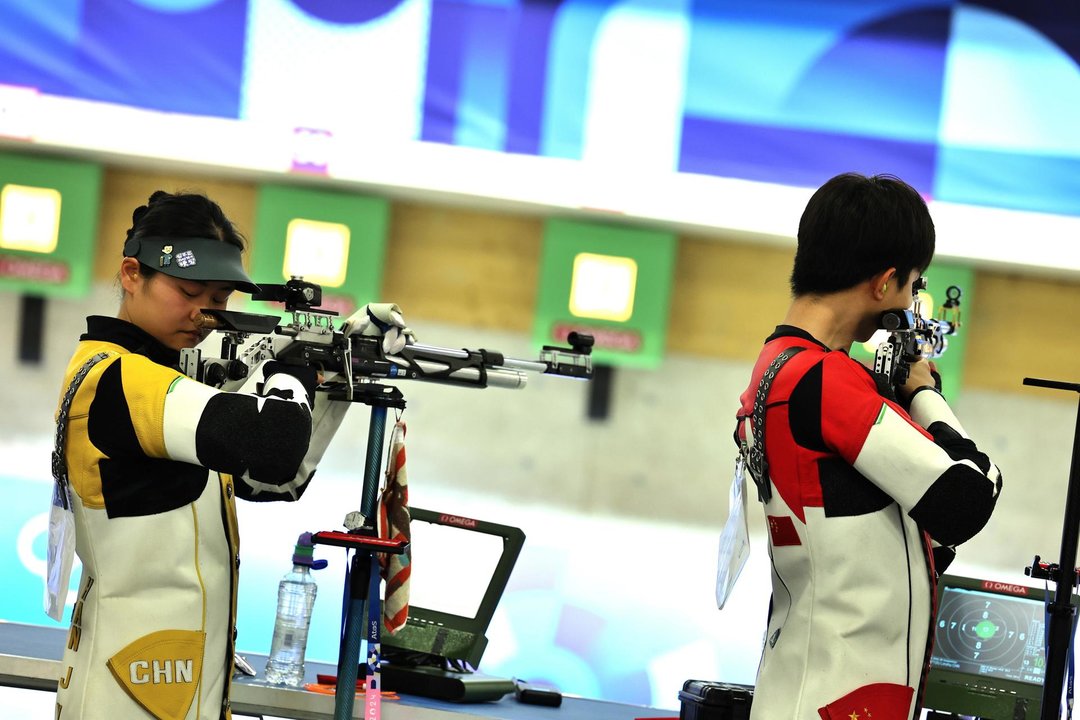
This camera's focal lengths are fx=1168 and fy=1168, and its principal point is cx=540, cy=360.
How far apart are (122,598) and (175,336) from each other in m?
0.33

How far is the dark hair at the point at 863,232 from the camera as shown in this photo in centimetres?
132

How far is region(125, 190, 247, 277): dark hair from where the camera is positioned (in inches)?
57.9

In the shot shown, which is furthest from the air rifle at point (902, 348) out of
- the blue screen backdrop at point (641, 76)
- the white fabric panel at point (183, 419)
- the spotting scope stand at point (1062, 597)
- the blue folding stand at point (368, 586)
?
the blue screen backdrop at point (641, 76)

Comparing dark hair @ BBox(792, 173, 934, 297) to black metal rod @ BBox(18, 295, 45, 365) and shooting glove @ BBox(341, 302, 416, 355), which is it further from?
black metal rod @ BBox(18, 295, 45, 365)

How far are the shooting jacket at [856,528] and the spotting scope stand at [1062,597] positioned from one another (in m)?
0.36

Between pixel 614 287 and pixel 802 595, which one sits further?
pixel 614 287

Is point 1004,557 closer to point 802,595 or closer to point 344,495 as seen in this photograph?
point 344,495

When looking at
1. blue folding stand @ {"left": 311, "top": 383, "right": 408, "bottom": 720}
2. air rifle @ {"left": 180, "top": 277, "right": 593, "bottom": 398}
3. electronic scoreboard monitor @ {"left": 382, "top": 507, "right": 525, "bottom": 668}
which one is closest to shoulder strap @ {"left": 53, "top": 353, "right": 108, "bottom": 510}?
air rifle @ {"left": 180, "top": 277, "right": 593, "bottom": 398}

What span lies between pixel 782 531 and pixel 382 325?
633 mm

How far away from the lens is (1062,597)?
160cm

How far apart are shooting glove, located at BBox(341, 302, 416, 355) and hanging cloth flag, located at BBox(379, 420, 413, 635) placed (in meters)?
0.11

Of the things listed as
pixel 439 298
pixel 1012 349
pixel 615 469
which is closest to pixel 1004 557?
pixel 1012 349

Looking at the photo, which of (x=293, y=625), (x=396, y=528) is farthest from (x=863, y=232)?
(x=293, y=625)

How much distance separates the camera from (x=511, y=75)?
409cm
